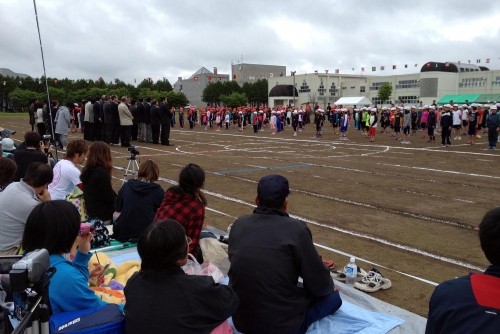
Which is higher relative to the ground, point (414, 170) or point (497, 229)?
point (497, 229)

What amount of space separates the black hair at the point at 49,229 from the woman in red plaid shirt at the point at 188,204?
1834mm

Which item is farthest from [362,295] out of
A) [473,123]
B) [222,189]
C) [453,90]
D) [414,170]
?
[453,90]

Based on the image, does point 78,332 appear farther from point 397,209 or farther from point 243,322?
point 397,209

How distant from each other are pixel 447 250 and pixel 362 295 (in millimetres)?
2271

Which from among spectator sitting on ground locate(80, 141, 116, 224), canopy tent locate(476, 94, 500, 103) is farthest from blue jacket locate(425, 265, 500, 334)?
canopy tent locate(476, 94, 500, 103)

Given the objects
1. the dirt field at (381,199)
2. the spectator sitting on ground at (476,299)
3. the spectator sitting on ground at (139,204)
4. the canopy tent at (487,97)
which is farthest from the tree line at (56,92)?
the spectator sitting on ground at (476,299)

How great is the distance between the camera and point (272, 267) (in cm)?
338

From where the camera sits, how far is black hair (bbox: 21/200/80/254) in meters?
3.01

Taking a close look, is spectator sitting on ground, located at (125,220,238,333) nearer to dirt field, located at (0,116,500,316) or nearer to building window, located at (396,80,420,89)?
dirt field, located at (0,116,500,316)

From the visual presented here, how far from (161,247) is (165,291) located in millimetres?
267

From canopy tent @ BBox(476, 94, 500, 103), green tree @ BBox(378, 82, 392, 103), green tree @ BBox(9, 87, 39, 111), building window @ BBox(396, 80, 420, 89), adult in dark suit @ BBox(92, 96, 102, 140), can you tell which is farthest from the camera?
building window @ BBox(396, 80, 420, 89)

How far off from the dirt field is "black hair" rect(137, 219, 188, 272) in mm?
2983

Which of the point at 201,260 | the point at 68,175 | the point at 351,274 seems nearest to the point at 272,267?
the point at 201,260

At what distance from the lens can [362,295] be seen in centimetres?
482
